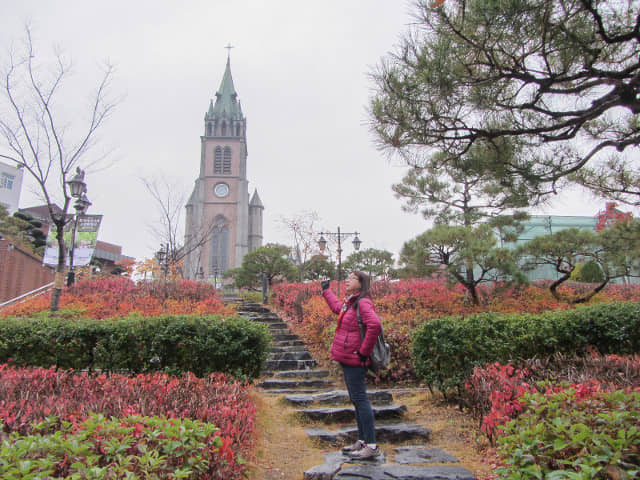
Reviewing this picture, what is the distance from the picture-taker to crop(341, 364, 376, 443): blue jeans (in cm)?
324

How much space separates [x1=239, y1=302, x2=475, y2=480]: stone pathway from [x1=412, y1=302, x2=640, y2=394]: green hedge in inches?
26.0

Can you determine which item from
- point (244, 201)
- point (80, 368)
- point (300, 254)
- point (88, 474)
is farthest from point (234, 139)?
point (88, 474)

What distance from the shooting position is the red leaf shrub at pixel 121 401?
2.83 meters

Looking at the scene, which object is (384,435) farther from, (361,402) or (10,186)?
(10,186)

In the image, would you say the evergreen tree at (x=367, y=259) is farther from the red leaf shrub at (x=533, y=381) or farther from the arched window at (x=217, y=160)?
the arched window at (x=217, y=160)

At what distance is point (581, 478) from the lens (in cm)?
173

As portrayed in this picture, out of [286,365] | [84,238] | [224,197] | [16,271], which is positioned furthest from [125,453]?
[224,197]

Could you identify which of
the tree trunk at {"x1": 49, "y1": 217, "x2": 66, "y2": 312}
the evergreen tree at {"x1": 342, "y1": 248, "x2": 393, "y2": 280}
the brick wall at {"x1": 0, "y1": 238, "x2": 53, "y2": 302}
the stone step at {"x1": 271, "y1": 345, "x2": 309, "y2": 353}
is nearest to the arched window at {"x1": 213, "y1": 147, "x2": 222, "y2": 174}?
the evergreen tree at {"x1": 342, "y1": 248, "x2": 393, "y2": 280}

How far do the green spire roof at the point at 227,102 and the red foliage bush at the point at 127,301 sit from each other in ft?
140

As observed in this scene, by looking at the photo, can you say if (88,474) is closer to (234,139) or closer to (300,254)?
(300,254)

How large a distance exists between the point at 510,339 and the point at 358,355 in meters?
2.21

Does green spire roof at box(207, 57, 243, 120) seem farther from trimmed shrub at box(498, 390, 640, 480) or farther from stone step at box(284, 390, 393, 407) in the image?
trimmed shrub at box(498, 390, 640, 480)

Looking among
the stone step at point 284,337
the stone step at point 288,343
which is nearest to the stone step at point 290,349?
the stone step at point 288,343

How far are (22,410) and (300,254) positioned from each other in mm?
22672
